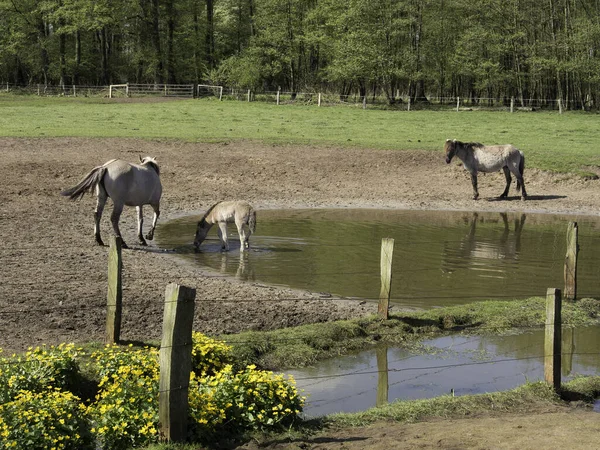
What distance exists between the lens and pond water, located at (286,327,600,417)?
32.6 feet

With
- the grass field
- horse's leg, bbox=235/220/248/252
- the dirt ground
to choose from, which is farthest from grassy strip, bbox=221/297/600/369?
the grass field

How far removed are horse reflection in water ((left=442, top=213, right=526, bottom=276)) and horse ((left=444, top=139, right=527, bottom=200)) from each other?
18.8 feet

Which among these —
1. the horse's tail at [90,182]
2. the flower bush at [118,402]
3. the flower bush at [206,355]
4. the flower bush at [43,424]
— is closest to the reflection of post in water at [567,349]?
the flower bush at [118,402]

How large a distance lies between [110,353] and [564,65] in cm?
5532

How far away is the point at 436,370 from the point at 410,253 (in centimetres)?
763

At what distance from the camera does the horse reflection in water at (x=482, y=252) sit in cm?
1727

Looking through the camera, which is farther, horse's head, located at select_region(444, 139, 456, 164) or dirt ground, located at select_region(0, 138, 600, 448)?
horse's head, located at select_region(444, 139, 456, 164)

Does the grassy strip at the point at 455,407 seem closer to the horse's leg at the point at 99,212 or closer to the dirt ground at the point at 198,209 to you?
the dirt ground at the point at 198,209

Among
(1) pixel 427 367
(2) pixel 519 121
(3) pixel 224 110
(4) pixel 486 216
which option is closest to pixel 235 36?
(3) pixel 224 110

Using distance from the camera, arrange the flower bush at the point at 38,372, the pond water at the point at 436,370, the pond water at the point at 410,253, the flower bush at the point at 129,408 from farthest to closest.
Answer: the pond water at the point at 410,253 < the pond water at the point at 436,370 < the flower bush at the point at 38,372 < the flower bush at the point at 129,408

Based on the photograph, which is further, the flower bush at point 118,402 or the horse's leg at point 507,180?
the horse's leg at point 507,180

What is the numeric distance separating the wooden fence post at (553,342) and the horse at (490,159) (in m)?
17.8

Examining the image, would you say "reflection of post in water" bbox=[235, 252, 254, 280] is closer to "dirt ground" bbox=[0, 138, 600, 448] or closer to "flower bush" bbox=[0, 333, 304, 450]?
"dirt ground" bbox=[0, 138, 600, 448]

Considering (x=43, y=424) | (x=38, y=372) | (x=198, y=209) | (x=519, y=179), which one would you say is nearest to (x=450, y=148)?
(x=519, y=179)
